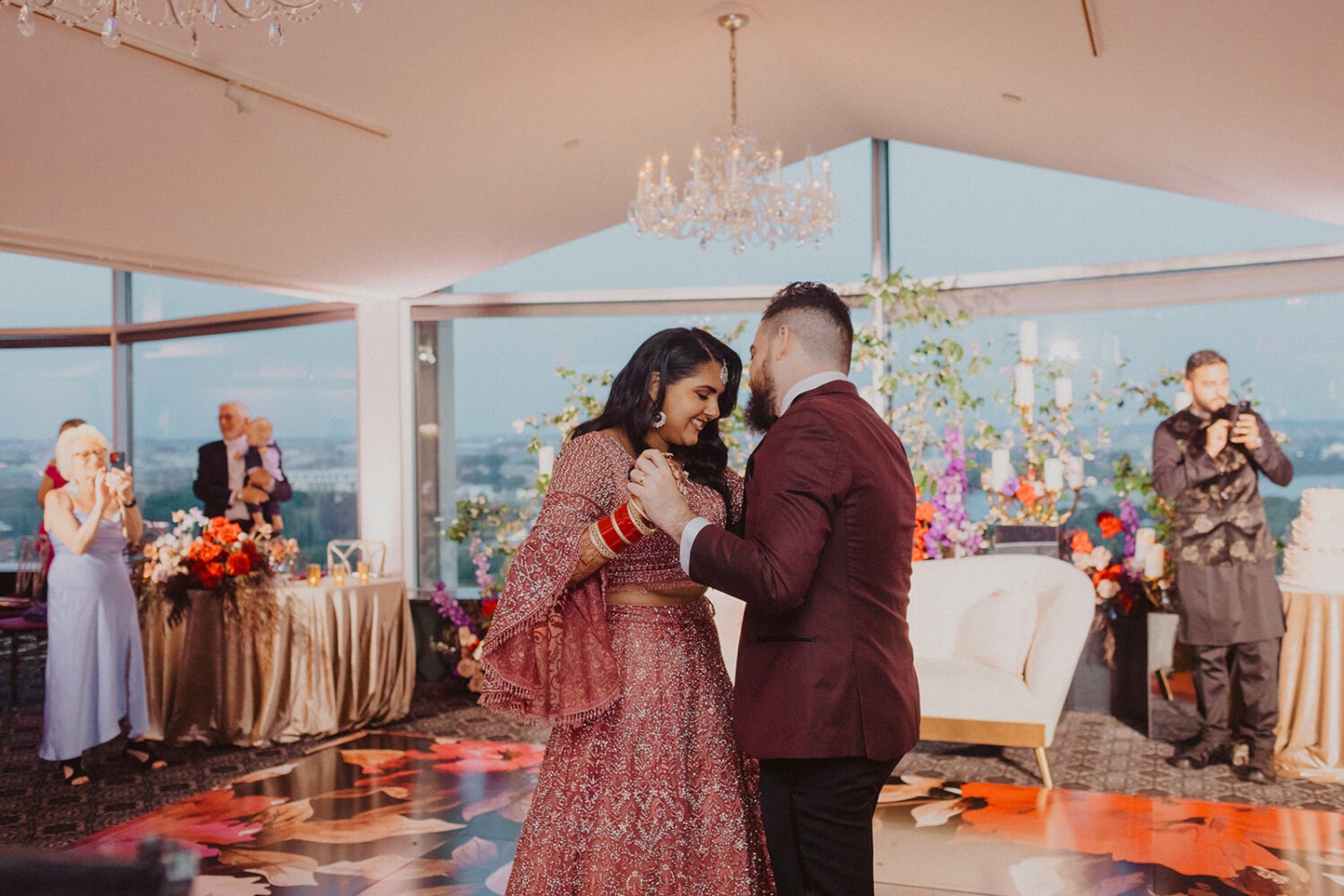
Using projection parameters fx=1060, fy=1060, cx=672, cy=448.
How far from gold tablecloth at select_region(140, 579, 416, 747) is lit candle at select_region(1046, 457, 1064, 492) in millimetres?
3794

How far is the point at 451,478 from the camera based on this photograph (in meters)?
7.52

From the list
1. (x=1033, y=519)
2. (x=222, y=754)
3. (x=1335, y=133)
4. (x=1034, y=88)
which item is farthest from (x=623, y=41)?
(x=222, y=754)

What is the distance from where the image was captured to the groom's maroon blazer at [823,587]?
186 centimetres

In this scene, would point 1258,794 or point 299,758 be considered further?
point 299,758

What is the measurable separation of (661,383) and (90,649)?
358cm

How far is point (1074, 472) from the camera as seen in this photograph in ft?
19.6

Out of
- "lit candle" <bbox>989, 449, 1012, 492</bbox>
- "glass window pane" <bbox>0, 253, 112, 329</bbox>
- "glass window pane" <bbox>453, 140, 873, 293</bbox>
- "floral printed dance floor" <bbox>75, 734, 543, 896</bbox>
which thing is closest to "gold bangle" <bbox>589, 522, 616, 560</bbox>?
"floral printed dance floor" <bbox>75, 734, 543, 896</bbox>

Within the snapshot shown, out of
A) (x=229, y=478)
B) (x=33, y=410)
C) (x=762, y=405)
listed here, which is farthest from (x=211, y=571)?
(x=33, y=410)

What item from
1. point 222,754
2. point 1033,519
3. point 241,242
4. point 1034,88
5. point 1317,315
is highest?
point 1034,88

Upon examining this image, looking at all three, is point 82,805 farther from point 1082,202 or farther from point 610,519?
point 1082,202

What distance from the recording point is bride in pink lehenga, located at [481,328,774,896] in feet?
7.34

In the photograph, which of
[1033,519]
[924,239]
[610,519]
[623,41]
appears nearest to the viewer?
[610,519]

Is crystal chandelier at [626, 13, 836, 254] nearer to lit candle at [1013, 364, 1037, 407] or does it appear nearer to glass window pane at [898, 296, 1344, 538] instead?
lit candle at [1013, 364, 1037, 407]

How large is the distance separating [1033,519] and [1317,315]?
1988 millimetres
